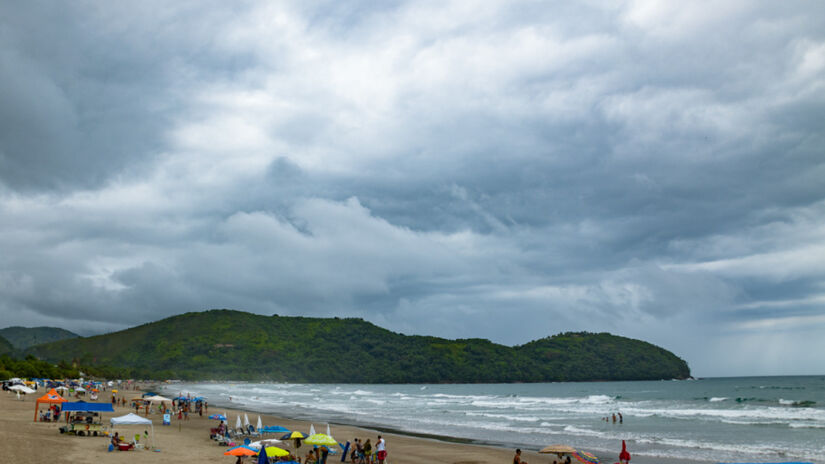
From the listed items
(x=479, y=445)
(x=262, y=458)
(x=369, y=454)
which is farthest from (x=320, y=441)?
(x=479, y=445)

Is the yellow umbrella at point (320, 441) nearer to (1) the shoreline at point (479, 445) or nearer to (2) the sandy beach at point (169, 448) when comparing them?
(2) the sandy beach at point (169, 448)

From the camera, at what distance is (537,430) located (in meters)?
37.7

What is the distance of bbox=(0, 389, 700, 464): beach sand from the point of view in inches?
801

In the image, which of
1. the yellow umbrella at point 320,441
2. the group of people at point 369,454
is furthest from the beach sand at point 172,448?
the yellow umbrella at point 320,441

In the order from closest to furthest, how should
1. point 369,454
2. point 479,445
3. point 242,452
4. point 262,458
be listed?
point 262,458 → point 242,452 → point 369,454 → point 479,445

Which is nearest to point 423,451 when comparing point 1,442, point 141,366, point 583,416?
point 1,442

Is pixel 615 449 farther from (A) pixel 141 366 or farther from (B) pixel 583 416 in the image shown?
(A) pixel 141 366

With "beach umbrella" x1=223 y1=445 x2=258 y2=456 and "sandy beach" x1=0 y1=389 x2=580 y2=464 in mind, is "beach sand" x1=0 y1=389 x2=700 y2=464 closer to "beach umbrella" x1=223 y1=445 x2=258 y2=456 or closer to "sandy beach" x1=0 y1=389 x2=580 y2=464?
"sandy beach" x1=0 y1=389 x2=580 y2=464

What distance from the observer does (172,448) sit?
25.1 meters

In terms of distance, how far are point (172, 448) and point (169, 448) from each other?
0.13 metres

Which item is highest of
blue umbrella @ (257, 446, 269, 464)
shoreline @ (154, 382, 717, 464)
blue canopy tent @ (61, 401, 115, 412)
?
blue canopy tent @ (61, 401, 115, 412)

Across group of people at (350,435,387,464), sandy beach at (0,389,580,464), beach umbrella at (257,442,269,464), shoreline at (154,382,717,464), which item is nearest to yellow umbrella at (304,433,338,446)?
group of people at (350,435,387,464)

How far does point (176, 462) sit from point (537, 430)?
23.9 m

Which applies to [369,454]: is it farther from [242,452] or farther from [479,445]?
[479,445]
